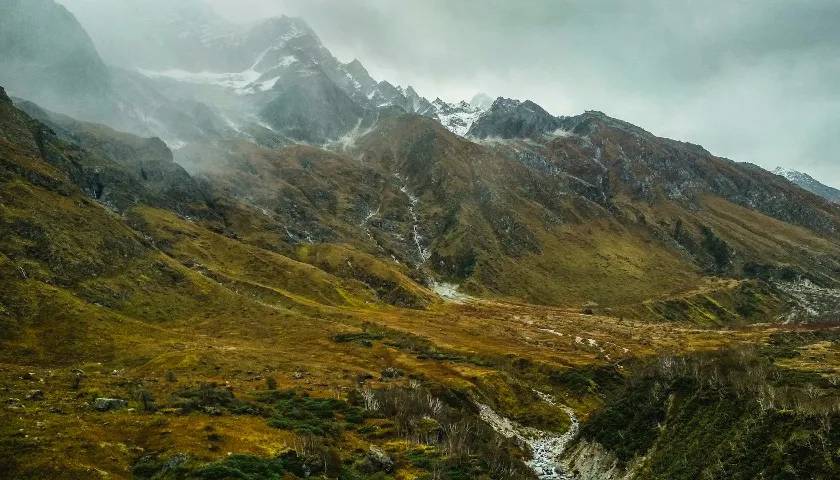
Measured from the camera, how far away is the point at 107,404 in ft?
193

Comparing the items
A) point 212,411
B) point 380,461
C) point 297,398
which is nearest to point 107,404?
point 212,411

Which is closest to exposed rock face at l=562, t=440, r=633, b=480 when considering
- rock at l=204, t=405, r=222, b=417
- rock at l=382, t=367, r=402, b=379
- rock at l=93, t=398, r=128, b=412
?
rock at l=382, t=367, r=402, b=379

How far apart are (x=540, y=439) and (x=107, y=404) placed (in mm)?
66788

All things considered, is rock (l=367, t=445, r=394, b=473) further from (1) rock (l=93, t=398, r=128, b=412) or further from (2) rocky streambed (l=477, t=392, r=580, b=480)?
(1) rock (l=93, t=398, r=128, b=412)

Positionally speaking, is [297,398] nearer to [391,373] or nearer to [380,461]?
[380,461]

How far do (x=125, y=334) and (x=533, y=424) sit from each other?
92.0m

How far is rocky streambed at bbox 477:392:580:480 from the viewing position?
2820 inches

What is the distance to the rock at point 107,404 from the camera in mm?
58112

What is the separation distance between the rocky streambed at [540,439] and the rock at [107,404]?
→ 52.7m

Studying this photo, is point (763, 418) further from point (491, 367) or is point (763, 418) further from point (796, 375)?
point (491, 367)

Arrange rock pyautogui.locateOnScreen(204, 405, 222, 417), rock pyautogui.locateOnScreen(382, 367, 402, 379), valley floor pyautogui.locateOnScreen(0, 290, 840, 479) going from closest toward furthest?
1. valley floor pyautogui.locateOnScreen(0, 290, 840, 479)
2. rock pyautogui.locateOnScreen(204, 405, 222, 417)
3. rock pyautogui.locateOnScreen(382, 367, 402, 379)

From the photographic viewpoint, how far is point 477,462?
56.8 m

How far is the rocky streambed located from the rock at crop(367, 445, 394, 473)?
24.4 metres

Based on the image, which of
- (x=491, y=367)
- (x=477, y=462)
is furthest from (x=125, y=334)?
(x=477, y=462)
